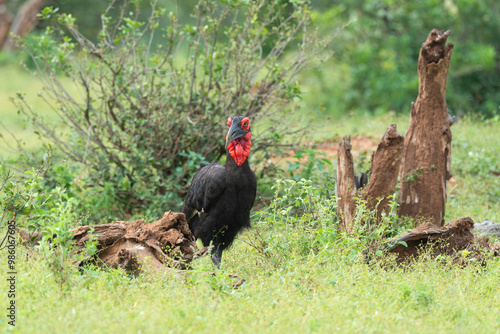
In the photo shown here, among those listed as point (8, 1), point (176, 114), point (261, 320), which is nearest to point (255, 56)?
point (176, 114)

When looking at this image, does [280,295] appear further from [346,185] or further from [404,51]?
[404,51]

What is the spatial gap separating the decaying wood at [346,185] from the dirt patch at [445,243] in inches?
23.4

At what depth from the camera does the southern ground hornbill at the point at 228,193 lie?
479 centimetres

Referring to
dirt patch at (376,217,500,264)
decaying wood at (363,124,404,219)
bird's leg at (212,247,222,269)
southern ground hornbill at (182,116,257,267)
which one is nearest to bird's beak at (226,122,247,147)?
southern ground hornbill at (182,116,257,267)

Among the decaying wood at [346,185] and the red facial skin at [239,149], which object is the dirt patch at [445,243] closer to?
the decaying wood at [346,185]

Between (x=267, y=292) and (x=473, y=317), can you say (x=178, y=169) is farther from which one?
(x=473, y=317)

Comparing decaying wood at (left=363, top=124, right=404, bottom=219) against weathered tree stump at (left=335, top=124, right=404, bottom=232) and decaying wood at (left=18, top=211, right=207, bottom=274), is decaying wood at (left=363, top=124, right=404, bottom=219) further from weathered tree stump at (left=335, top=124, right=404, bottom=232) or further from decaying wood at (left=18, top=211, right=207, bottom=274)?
decaying wood at (left=18, top=211, right=207, bottom=274)

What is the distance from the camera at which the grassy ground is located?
123 inches

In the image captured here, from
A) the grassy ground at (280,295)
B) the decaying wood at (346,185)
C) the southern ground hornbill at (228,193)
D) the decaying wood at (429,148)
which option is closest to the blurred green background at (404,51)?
the decaying wood at (429,148)

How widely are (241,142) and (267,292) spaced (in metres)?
1.48

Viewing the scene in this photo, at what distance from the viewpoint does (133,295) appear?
141 inches

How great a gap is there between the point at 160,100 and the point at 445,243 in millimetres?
3159

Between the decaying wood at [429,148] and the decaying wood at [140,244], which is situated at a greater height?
the decaying wood at [429,148]

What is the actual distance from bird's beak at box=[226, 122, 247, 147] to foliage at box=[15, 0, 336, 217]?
4.80 ft
